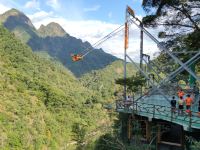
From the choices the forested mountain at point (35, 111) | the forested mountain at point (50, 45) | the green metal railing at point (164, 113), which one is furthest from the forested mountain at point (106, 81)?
the green metal railing at point (164, 113)

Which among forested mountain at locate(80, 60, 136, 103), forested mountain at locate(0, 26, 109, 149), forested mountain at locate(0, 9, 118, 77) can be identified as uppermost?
forested mountain at locate(0, 9, 118, 77)

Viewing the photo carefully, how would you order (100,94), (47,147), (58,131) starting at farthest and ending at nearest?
(100,94)
(58,131)
(47,147)

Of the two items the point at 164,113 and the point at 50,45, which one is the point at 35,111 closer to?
the point at 164,113

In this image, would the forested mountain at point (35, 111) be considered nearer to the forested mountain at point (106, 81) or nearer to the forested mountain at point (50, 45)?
the forested mountain at point (106, 81)

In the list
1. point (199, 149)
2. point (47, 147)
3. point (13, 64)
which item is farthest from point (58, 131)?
point (199, 149)

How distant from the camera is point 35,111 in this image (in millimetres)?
54625

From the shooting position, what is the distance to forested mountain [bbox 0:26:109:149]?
4506 centimetres

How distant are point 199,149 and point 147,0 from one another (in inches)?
315

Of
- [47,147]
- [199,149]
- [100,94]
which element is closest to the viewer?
[199,149]

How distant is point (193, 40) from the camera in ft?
46.0

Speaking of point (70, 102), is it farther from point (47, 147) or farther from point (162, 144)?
point (162, 144)

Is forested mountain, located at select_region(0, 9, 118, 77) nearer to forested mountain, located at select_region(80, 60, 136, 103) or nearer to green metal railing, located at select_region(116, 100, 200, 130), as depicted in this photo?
forested mountain, located at select_region(80, 60, 136, 103)

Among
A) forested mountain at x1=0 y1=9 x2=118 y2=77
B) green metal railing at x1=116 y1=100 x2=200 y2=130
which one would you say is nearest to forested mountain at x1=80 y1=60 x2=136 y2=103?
forested mountain at x1=0 y1=9 x2=118 y2=77

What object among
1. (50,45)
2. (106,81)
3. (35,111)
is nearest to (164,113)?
(35,111)
